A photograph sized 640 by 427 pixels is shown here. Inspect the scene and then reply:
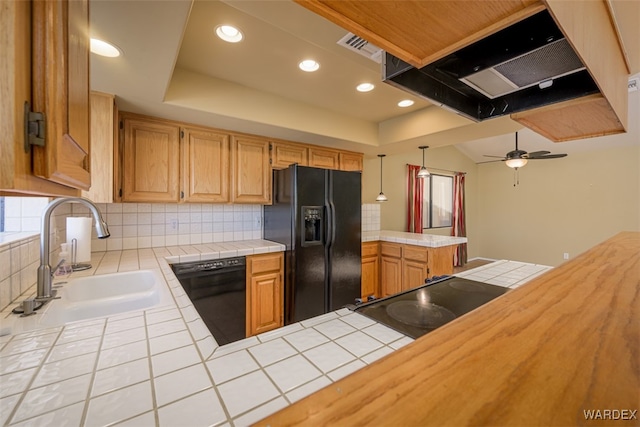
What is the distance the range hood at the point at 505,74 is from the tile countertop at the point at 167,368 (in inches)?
36.6

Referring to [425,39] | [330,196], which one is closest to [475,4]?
[425,39]

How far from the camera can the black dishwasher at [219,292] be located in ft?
6.68

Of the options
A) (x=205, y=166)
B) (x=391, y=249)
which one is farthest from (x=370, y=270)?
(x=205, y=166)

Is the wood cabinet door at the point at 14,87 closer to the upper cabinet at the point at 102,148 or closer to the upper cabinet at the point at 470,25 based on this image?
the upper cabinet at the point at 470,25

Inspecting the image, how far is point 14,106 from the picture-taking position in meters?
0.37

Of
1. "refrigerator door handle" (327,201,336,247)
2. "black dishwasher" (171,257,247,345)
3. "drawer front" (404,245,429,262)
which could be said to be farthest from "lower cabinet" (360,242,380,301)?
"black dishwasher" (171,257,247,345)

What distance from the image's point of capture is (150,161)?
2.17m

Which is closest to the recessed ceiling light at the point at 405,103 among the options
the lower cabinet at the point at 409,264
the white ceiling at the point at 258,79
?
the white ceiling at the point at 258,79

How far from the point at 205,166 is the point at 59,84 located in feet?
6.69

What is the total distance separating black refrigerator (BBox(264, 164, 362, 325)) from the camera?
246cm

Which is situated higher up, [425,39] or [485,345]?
[425,39]

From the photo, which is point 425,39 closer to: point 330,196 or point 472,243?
point 330,196

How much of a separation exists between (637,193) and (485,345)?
22.5 feet

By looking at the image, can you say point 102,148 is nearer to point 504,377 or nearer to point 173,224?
point 173,224
